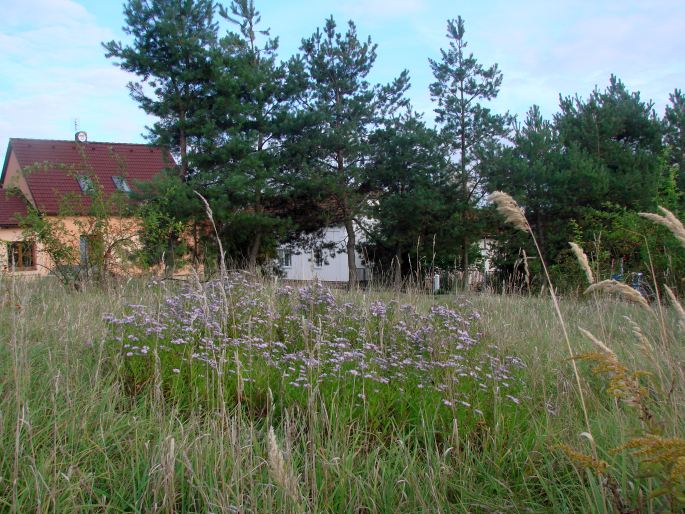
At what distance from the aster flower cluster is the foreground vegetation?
23mm

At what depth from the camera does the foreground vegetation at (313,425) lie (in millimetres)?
2201

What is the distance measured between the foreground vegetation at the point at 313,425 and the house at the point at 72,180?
507cm

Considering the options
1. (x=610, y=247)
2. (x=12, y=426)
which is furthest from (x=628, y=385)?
(x=610, y=247)

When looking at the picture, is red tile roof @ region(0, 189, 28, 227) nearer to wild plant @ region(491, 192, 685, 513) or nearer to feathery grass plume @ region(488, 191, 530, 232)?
feathery grass plume @ region(488, 191, 530, 232)

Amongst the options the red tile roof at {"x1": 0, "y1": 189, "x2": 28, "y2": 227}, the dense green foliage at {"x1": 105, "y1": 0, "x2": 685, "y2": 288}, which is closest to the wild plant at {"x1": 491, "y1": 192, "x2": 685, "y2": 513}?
the dense green foliage at {"x1": 105, "y1": 0, "x2": 685, "y2": 288}

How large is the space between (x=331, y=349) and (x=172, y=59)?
1594cm

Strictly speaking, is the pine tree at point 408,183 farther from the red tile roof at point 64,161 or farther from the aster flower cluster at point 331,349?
the aster flower cluster at point 331,349

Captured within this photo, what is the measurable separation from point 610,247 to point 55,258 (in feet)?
39.9

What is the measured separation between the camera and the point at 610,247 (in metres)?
14.1

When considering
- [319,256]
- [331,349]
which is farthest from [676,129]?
[331,349]

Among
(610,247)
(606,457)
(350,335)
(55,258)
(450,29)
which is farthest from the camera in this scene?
(450,29)

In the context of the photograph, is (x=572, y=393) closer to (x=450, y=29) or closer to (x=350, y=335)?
(x=350, y=335)

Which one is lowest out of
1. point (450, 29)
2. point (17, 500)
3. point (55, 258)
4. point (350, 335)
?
point (17, 500)

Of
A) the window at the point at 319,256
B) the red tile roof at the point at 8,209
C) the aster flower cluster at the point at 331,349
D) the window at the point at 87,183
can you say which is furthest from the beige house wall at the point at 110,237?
the red tile roof at the point at 8,209
